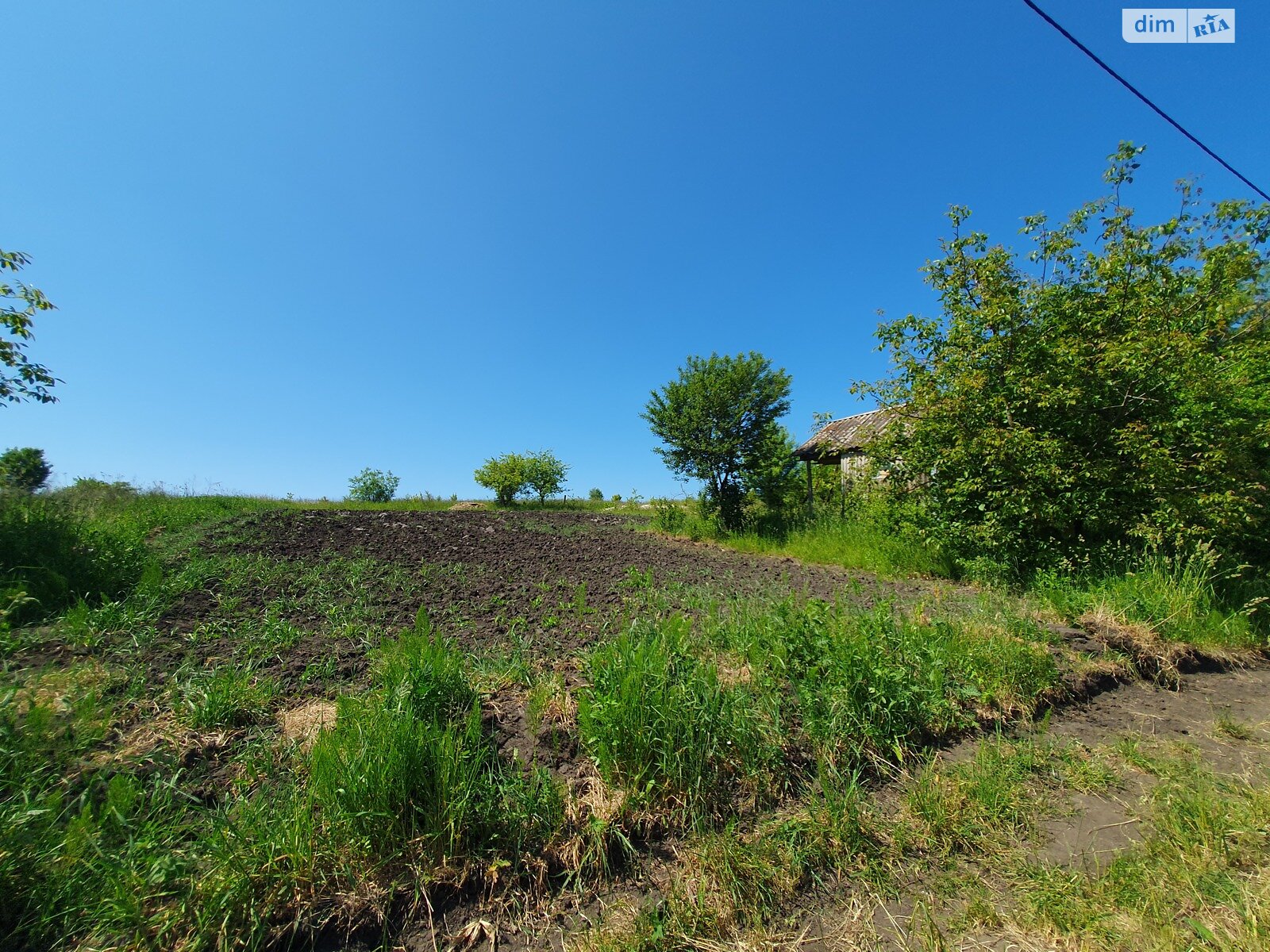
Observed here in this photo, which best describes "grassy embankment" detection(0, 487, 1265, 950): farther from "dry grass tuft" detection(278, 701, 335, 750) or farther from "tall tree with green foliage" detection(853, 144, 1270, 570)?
"tall tree with green foliage" detection(853, 144, 1270, 570)

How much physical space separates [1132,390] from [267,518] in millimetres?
16701

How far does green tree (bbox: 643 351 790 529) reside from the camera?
1276 centimetres

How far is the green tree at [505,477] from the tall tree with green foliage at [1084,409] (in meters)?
21.7

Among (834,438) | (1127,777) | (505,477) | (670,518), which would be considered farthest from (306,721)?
(505,477)

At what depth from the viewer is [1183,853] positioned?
1905 millimetres

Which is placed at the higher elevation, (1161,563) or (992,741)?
(1161,563)

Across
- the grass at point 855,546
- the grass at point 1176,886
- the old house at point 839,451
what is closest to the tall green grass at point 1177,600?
the grass at point 855,546

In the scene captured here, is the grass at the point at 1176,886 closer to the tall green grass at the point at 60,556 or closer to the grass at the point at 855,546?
the grass at the point at 855,546

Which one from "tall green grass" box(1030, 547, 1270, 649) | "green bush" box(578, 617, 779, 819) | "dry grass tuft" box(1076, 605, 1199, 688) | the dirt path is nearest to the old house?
"tall green grass" box(1030, 547, 1270, 649)

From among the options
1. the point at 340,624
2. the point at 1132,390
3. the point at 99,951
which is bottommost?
the point at 99,951

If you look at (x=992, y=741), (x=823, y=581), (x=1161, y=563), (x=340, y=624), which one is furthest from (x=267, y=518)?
(x=1161, y=563)

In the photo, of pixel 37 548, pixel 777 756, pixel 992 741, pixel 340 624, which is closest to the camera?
pixel 777 756

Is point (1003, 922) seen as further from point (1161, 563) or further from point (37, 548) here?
point (37, 548)

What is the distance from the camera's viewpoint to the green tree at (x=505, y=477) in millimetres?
25562
